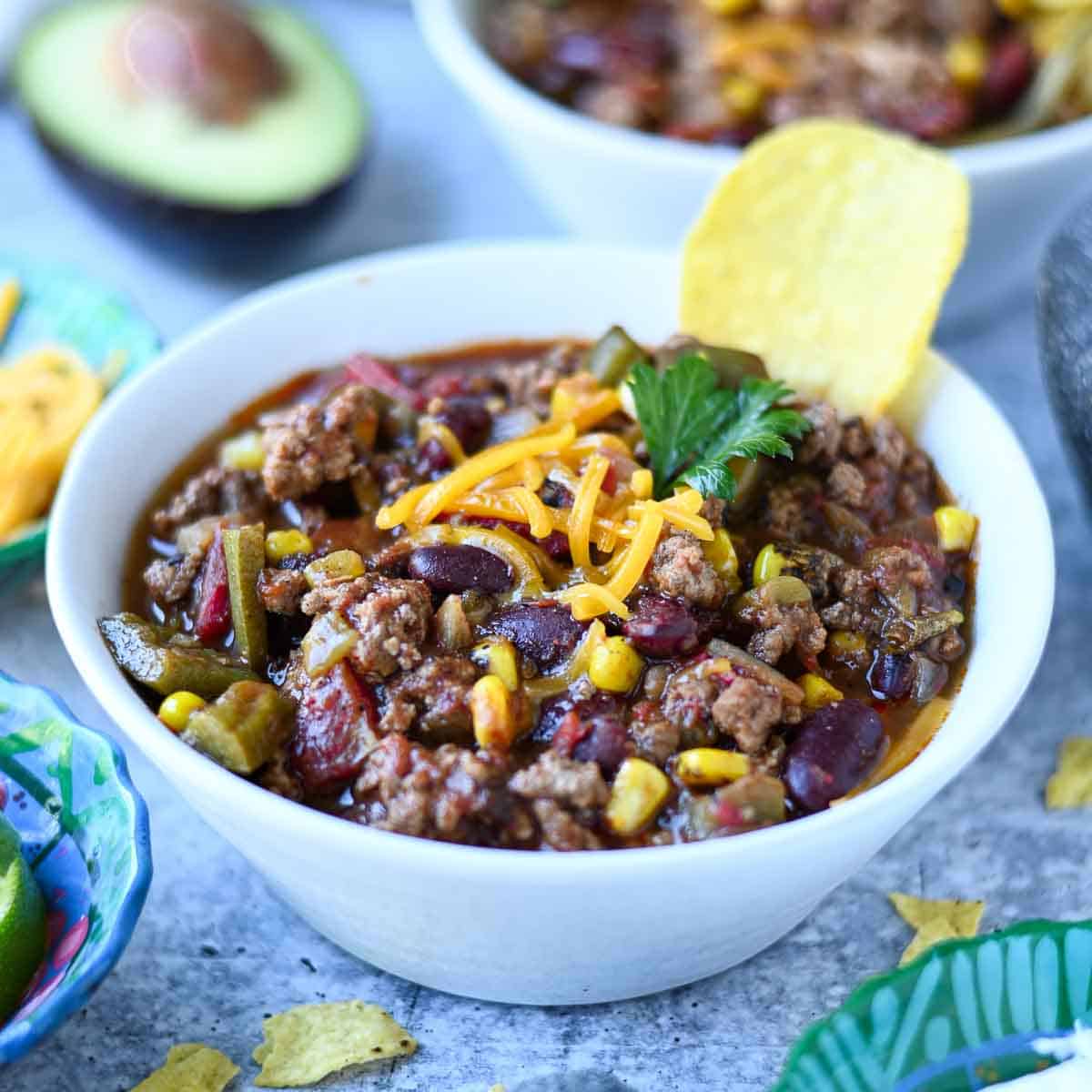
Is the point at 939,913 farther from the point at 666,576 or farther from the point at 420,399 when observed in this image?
the point at 420,399

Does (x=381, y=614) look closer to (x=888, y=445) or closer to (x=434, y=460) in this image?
(x=434, y=460)

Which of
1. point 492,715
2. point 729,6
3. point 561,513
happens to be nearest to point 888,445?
point 561,513

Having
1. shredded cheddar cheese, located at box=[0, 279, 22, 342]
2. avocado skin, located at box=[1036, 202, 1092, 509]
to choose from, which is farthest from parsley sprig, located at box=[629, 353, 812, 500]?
shredded cheddar cheese, located at box=[0, 279, 22, 342]

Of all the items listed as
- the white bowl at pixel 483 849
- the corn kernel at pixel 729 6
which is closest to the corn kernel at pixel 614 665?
the white bowl at pixel 483 849

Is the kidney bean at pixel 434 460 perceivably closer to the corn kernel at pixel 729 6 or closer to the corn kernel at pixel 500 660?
the corn kernel at pixel 500 660

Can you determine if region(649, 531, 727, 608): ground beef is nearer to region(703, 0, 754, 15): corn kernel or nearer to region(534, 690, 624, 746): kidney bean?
region(534, 690, 624, 746): kidney bean

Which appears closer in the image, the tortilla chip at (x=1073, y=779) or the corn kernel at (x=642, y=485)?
the corn kernel at (x=642, y=485)
